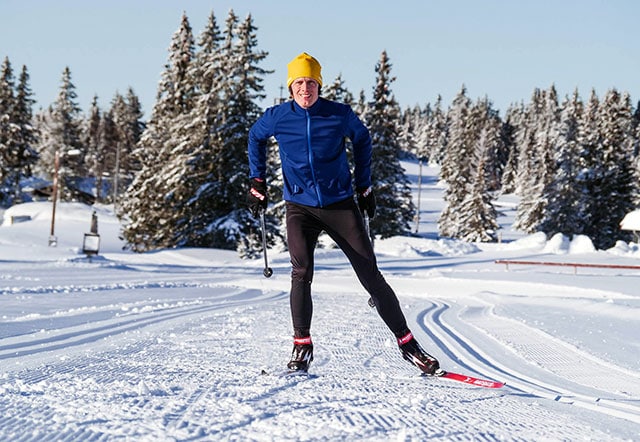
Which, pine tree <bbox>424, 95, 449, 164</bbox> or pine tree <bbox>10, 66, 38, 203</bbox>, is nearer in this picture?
pine tree <bbox>10, 66, 38, 203</bbox>

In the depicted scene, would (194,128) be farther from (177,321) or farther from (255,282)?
Result: (177,321)

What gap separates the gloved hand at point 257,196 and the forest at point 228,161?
77.4 feet

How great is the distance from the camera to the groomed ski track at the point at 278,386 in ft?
8.08

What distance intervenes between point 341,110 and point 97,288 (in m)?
8.67

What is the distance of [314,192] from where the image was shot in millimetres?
3957

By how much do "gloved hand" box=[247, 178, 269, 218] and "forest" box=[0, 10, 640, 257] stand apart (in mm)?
23589

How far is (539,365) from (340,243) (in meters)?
2.16

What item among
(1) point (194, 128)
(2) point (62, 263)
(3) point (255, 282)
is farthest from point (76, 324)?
(1) point (194, 128)

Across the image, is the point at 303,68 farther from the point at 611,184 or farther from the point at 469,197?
the point at 611,184

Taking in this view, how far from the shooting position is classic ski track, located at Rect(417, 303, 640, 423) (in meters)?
3.45

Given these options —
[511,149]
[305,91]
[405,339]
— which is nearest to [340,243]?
[405,339]

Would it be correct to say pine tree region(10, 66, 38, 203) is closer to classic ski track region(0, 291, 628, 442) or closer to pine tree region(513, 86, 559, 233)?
pine tree region(513, 86, 559, 233)

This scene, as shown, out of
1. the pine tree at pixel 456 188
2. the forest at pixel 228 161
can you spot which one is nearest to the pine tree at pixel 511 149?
the forest at pixel 228 161

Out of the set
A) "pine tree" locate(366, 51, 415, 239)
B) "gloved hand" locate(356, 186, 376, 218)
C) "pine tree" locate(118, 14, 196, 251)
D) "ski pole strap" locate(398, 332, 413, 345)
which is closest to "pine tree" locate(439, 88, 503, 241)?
"pine tree" locate(366, 51, 415, 239)
